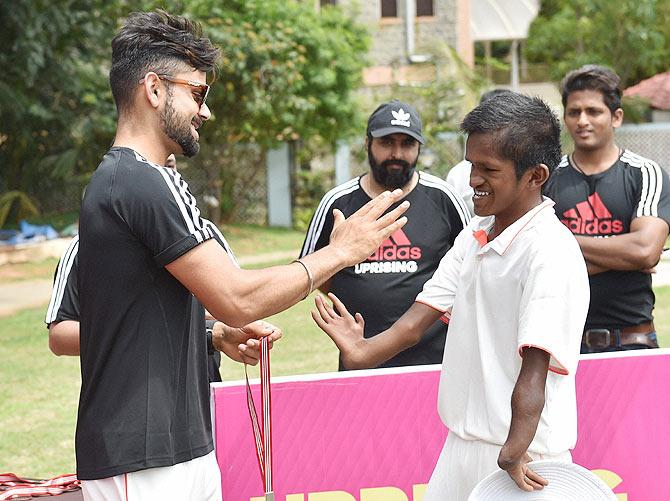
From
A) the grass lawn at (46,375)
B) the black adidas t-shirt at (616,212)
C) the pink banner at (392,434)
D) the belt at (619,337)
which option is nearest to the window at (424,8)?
the grass lawn at (46,375)

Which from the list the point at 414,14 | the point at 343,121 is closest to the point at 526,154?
the point at 343,121

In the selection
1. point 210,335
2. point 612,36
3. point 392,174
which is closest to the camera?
point 210,335

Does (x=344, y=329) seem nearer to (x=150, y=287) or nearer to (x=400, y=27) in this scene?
(x=150, y=287)

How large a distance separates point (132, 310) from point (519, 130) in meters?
1.37

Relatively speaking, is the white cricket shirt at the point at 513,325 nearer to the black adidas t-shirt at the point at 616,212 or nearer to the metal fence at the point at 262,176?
the black adidas t-shirt at the point at 616,212

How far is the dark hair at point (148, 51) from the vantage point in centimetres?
322

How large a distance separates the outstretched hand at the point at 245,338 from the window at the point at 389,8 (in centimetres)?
2355

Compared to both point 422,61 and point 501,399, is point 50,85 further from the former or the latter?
point 501,399

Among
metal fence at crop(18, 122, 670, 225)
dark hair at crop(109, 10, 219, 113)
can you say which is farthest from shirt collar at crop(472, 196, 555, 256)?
metal fence at crop(18, 122, 670, 225)

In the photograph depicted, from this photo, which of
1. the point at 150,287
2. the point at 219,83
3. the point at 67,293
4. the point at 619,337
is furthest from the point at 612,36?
the point at 150,287

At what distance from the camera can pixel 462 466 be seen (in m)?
3.57

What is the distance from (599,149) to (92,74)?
1577 centimetres

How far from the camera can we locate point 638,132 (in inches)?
938

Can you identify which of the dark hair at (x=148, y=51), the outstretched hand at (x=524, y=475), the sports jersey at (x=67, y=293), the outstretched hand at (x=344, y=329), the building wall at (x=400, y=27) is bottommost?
the outstretched hand at (x=524, y=475)
